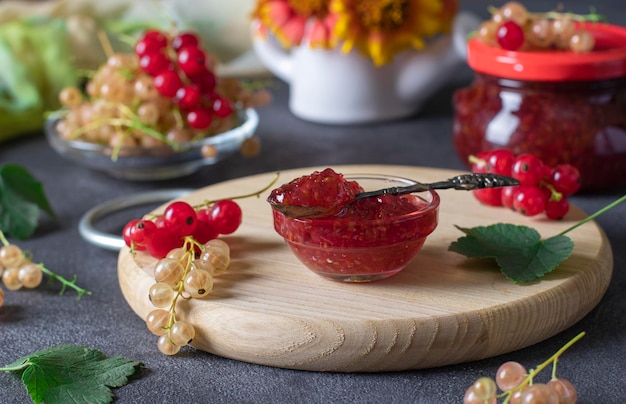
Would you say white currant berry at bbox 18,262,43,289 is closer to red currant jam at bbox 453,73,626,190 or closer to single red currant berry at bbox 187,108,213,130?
single red currant berry at bbox 187,108,213,130

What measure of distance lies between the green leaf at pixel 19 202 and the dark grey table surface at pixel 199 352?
0.02 metres

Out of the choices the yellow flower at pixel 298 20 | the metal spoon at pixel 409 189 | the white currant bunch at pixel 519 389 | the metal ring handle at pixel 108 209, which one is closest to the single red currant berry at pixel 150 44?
the metal ring handle at pixel 108 209

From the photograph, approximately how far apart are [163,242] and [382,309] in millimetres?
250

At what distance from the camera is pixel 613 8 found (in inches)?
89.1

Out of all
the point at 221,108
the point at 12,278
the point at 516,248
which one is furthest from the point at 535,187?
the point at 12,278

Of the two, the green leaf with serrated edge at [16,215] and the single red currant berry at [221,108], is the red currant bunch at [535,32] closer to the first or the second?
the single red currant berry at [221,108]

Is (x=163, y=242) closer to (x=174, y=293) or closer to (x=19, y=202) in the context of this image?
(x=174, y=293)

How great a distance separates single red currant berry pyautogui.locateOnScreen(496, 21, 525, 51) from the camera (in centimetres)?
117

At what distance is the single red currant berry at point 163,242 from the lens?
0.89 meters

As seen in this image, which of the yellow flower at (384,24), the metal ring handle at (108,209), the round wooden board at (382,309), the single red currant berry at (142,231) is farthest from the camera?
the yellow flower at (384,24)

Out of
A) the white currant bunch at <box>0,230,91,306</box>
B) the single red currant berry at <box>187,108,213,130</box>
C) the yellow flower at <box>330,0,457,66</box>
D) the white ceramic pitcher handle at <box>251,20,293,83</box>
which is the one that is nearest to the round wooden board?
the white currant bunch at <box>0,230,91,306</box>

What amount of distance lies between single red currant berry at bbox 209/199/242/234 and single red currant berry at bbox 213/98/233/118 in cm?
36

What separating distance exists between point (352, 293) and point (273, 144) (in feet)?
2.52

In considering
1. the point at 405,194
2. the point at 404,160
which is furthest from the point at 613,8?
the point at 405,194
